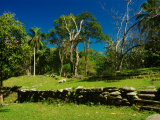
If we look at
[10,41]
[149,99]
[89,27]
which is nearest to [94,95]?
[149,99]

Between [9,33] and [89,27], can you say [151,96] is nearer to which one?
[9,33]

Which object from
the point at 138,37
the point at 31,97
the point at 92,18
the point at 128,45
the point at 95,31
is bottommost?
the point at 31,97

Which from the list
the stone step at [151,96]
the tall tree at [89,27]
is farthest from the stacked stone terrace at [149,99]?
the tall tree at [89,27]

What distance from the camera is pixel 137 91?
5.98m

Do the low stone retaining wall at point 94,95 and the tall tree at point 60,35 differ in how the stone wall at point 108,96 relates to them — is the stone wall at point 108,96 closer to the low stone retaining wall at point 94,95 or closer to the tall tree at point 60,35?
the low stone retaining wall at point 94,95

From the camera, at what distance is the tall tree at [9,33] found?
8.69 meters

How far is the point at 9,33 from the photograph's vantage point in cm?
904

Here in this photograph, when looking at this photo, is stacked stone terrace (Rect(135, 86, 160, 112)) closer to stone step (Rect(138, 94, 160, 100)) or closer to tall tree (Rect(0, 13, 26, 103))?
stone step (Rect(138, 94, 160, 100))

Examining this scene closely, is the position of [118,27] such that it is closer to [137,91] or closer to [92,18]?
[92,18]

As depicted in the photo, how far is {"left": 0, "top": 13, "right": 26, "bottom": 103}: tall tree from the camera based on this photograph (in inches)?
342

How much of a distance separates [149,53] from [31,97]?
14044 mm

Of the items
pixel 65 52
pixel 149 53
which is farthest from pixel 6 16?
pixel 65 52

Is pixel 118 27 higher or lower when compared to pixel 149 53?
higher

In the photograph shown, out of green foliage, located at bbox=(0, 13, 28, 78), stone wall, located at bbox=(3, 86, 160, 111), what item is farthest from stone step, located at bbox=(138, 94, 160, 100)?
green foliage, located at bbox=(0, 13, 28, 78)
